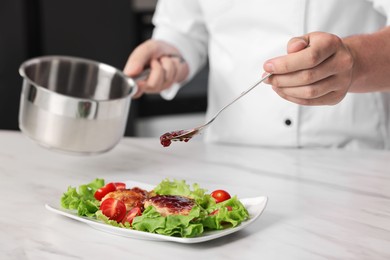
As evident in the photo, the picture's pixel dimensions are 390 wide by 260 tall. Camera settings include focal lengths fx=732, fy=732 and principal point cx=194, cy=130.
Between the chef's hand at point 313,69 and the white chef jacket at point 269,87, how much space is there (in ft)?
1.33

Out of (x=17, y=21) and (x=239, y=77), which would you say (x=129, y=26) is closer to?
(x=17, y=21)

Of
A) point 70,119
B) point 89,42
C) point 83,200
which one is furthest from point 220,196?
point 89,42

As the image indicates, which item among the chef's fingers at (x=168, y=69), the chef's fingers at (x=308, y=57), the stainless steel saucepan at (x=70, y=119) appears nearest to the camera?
the chef's fingers at (x=308, y=57)

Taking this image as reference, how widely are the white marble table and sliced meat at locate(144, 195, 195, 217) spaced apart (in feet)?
0.15

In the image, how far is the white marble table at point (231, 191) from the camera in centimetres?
100

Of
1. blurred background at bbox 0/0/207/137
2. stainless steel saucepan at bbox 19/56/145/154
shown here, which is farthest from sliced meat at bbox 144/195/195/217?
blurred background at bbox 0/0/207/137

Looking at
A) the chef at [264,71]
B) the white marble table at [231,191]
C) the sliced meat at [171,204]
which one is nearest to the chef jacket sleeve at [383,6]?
the chef at [264,71]

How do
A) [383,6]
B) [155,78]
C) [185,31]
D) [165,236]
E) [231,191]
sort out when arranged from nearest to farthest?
[165,236] → [231,191] → [383,6] → [155,78] → [185,31]

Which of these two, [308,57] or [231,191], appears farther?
[231,191]

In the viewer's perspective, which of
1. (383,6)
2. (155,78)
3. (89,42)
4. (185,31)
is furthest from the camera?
(89,42)

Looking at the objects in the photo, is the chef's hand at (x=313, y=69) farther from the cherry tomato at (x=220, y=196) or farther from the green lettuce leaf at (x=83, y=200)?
the green lettuce leaf at (x=83, y=200)

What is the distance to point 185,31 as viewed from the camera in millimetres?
1881

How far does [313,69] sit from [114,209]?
0.37 metres

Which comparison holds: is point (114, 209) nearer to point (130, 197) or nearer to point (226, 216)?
point (130, 197)
